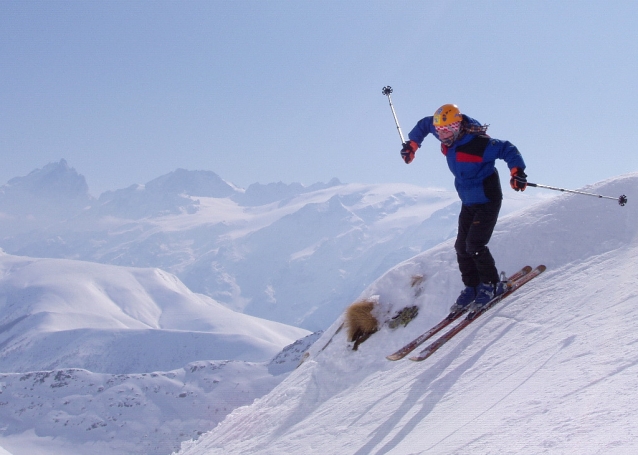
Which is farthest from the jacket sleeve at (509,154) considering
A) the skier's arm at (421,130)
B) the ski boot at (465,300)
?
the ski boot at (465,300)

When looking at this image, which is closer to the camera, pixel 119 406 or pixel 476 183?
pixel 476 183

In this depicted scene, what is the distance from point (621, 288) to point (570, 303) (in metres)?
0.68

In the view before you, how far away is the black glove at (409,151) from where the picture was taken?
938 centimetres

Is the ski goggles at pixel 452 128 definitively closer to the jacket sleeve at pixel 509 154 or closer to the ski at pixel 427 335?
the jacket sleeve at pixel 509 154

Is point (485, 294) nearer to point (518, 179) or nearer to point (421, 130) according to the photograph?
point (518, 179)

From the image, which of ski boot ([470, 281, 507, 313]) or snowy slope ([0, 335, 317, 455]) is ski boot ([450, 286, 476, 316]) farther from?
snowy slope ([0, 335, 317, 455])

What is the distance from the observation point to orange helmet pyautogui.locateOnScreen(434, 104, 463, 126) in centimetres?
835

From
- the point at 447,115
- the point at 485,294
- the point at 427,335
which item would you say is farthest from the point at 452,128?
the point at 427,335

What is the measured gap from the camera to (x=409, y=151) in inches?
371

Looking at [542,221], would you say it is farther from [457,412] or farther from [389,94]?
[457,412]

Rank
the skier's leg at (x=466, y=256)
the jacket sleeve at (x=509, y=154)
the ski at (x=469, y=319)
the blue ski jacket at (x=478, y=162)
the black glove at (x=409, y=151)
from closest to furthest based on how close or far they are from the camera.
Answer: the ski at (x=469, y=319) → the jacket sleeve at (x=509, y=154) → the blue ski jacket at (x=478, y=162) → the skier's leg at (x=466, y=256) → the black glove at (x=409, y=151)

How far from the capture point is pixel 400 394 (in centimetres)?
728

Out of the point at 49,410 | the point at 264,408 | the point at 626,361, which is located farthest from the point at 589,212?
the point at 49,410

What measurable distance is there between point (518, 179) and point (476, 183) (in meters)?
0.76
